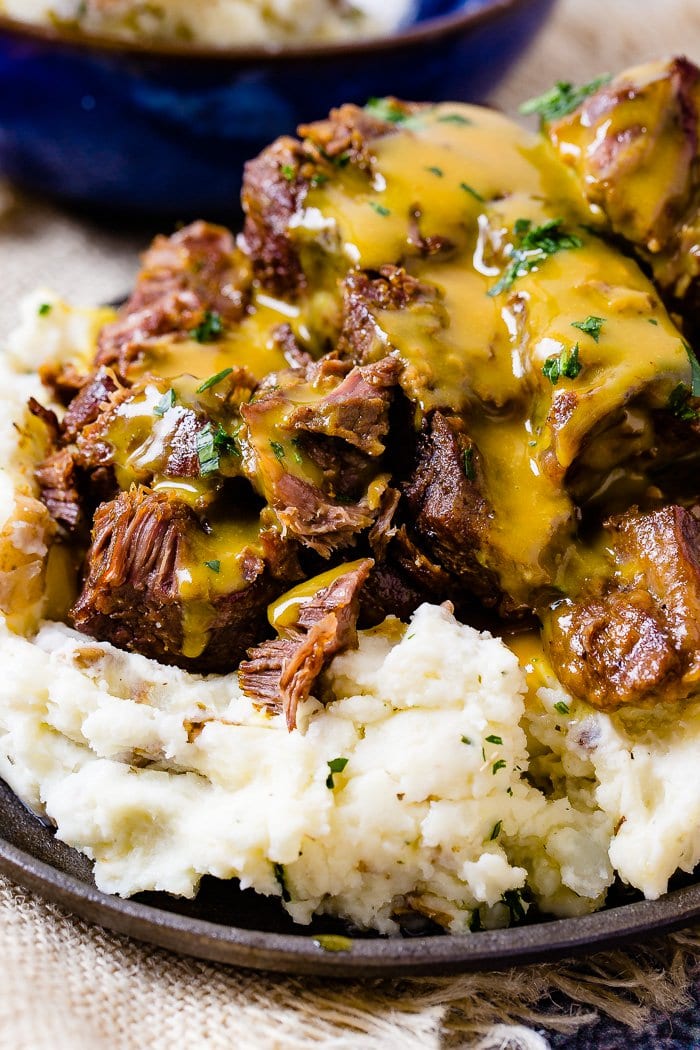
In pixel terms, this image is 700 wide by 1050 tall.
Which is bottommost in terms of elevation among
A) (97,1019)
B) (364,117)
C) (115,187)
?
(115,187)

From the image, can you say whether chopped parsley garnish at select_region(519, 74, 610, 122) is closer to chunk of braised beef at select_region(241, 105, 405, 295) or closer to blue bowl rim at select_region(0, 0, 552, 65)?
chunk of braised beef at select_region(241, 105, 405, 295)

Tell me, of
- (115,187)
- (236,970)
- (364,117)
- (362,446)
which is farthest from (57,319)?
(236,970)

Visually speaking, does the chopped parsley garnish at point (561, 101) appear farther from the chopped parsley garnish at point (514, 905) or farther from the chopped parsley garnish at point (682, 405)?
the chopped parsley garnish at point (514, 905)

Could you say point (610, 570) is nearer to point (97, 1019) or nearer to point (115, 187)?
point (97, 1019)

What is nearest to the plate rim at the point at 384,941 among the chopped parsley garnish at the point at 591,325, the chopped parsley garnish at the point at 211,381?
the chopped parsley garnish at the point at 211,381

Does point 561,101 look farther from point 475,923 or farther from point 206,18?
point 475,923

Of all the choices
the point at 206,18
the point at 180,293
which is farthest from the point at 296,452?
the point at 206,18

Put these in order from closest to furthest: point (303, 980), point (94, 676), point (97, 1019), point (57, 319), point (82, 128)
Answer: point (97, 1019)
point (303, 980)
point (94, 676)
point (57, 319)
point (82, 128)
